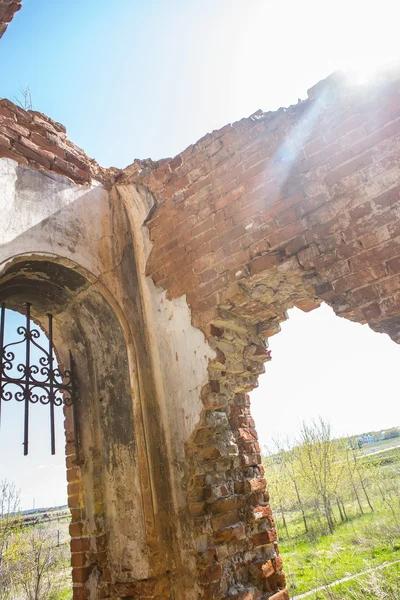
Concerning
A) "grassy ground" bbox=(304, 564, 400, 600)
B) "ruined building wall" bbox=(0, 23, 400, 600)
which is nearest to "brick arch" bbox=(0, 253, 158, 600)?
"ruined building wall" bbox=(0, 23, 400, 600)

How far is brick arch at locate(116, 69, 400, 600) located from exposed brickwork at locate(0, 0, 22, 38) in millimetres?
1783

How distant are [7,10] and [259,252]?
6.47 ft

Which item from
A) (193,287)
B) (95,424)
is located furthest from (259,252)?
(95,424)

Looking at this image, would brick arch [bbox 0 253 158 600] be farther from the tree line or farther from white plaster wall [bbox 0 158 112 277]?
the tree line

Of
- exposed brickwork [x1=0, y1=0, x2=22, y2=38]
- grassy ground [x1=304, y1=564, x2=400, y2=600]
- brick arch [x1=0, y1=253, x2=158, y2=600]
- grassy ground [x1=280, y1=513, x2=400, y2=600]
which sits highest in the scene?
exposed brickwork [x1=0, y1=0, x2=22, y2=38]

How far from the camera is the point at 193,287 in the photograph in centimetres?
317

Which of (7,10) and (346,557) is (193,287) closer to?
(7,10)

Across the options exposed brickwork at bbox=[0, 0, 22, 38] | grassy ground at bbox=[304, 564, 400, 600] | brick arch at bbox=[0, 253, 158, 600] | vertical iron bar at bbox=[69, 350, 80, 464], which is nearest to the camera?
exposed brickwork at bbox=[0, 0, 22, 38]

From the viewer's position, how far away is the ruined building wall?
2389 millimetres

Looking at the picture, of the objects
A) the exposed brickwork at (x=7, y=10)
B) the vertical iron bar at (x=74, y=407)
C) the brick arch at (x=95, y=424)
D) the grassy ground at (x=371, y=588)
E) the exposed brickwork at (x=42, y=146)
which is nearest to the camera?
the exposed brickwork at (x=7, y=10)

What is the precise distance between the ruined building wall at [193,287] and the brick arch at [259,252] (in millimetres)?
12

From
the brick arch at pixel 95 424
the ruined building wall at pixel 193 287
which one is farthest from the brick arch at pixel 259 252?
the brick arch at pixel 95 424

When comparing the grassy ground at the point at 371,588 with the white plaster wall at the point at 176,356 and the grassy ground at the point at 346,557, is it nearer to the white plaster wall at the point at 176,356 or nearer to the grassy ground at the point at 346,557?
the grassy ground at the point at 346,557

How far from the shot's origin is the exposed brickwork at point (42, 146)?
127 inches
